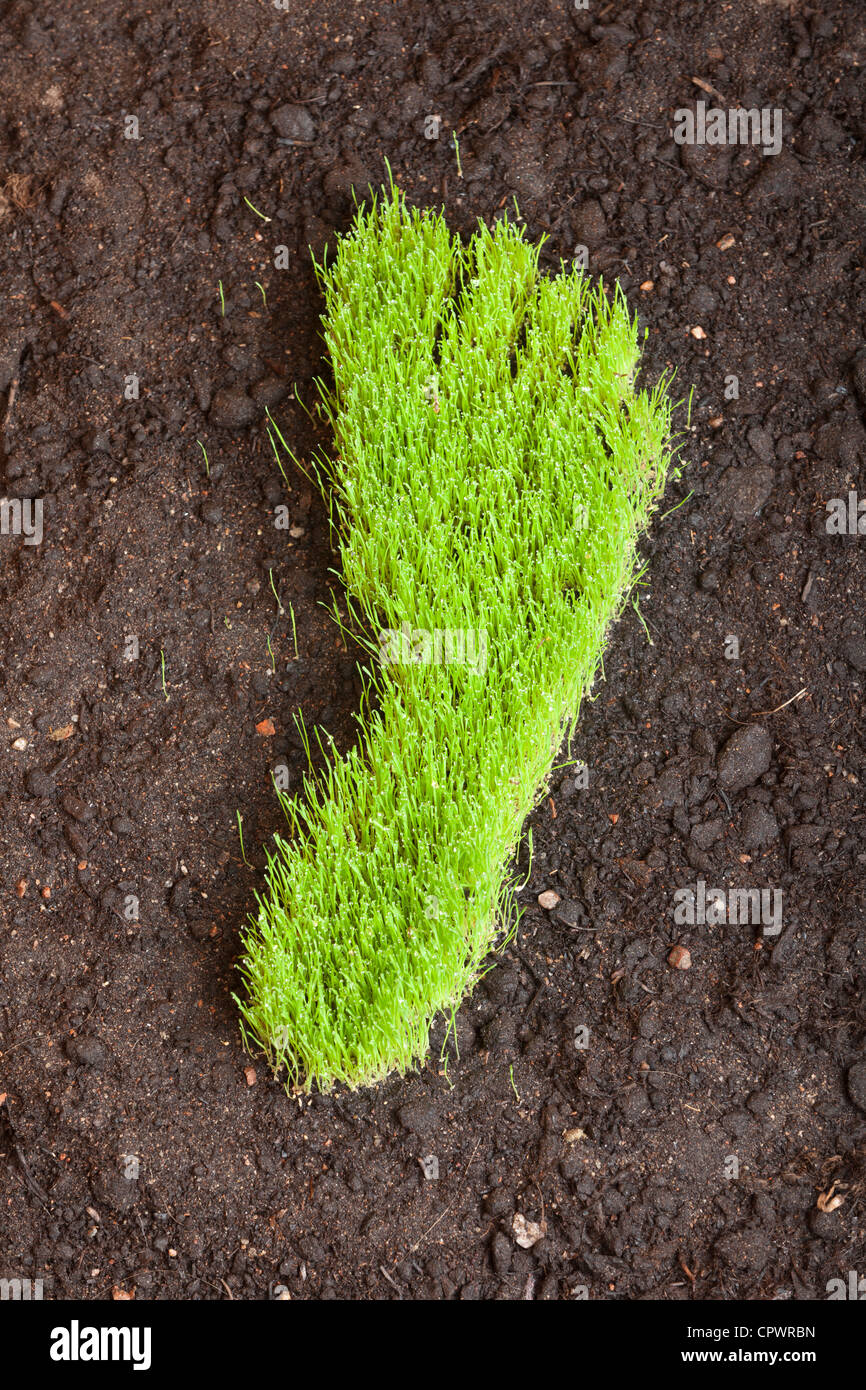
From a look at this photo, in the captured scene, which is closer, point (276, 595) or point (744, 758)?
point (744, 758)

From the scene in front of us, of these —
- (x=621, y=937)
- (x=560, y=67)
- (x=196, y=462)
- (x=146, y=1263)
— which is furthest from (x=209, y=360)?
(x=146, y=1263)

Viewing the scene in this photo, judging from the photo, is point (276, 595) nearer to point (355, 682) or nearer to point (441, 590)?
point (355, 682)

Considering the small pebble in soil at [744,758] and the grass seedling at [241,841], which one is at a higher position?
the small pebble in soil at [744,758]

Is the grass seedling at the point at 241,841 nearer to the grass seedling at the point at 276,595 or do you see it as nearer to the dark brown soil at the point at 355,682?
the dark brown soil at the point at 355,682

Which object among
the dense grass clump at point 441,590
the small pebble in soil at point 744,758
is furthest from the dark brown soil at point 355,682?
the dense grass clump at point 441,590

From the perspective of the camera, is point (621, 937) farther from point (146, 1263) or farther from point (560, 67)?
point (560, 67)

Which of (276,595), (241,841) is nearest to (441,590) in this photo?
(276,595)
